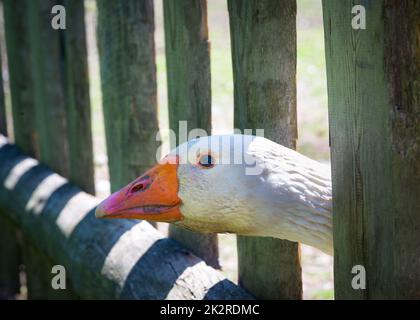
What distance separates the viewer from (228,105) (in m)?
7.43

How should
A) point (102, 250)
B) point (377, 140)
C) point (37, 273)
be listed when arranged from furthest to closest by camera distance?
point (37, 273), point (102, 250), point (377, 140)

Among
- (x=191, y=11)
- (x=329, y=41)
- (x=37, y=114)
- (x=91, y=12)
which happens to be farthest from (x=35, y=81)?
(x=91, y=12)

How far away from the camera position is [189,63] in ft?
9.37

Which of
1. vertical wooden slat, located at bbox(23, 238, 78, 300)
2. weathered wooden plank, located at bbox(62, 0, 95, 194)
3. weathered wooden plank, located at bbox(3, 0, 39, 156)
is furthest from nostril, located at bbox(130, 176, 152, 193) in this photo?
weathered wooden plank, located at bbox(3, 0, 39, 156)

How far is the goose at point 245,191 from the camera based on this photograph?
222 centimetres

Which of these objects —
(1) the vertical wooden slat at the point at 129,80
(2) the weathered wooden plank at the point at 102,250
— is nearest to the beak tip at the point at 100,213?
(2) the weathered wooden plank at the point at 102,250

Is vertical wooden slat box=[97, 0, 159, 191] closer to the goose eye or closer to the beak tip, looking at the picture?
the beak tip

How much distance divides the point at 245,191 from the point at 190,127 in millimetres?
762

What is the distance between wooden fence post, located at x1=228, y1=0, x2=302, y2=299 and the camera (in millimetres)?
2447

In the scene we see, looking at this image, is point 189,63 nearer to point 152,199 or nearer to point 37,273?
point 152,199

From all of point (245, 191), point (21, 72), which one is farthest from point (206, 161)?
point (21, 72)

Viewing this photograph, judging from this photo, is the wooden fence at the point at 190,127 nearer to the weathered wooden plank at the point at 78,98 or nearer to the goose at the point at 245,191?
the weathered wooden plank at the point at 78,98

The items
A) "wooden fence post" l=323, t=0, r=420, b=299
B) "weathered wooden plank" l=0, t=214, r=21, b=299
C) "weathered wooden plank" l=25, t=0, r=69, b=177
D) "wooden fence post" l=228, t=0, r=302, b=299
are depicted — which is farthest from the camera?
"weathered wooden plank" l=0, t=214, r=21, b=299

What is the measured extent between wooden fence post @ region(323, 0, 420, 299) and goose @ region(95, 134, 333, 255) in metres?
0.21
